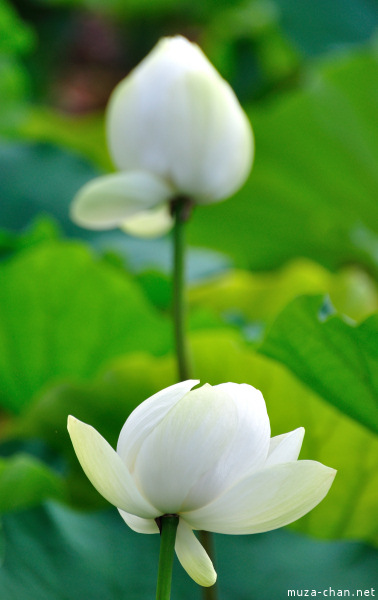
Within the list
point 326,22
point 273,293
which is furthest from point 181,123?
point 326,22

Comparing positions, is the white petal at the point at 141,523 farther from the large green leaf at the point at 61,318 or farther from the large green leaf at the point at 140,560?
the large green leaf at the point at 61,318

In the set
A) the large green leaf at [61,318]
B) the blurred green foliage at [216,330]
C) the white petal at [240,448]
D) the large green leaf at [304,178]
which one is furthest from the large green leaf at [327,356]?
the large green leaf at [304,178]

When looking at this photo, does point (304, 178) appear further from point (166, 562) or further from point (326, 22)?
point (166, 562)

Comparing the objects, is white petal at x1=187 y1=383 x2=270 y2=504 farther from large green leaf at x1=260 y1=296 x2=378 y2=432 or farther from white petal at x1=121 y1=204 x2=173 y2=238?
white petal at x1=121 y1=204 x2=173 y2=238

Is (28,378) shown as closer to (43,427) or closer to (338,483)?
(43,427)

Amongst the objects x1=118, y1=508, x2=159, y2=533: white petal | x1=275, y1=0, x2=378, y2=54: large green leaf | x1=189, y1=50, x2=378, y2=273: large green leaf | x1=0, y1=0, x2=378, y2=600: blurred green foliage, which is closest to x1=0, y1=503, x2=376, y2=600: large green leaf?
x1=0, y1=0, x2=378, y2=600: blurred green foliage

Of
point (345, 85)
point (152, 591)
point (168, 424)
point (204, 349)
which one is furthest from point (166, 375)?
point (345, 85)
